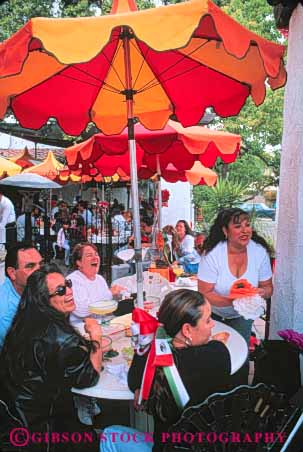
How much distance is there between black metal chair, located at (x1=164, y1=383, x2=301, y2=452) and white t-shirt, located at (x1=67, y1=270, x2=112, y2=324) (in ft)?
4.32

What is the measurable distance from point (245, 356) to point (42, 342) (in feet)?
3.78

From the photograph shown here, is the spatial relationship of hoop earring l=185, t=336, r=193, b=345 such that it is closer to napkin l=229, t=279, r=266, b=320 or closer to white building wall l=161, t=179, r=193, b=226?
napkin l=229, t=279, r=266, b=320

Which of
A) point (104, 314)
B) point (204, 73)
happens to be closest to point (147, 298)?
point (104, 314)

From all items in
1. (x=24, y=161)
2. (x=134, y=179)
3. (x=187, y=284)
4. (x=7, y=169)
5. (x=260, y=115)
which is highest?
(x=260, y=115)

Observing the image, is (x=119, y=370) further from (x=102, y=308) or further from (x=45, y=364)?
(x=102, y=308)

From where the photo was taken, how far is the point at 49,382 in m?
1.85

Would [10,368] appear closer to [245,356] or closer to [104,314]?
[104,314]

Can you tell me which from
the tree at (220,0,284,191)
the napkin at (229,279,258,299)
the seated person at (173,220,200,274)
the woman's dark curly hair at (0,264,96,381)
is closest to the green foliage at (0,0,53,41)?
the tree at (220,0,284,191)

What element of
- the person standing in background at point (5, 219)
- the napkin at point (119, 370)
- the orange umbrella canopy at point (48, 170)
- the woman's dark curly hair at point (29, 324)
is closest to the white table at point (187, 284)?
the napkin at point (119, 370)

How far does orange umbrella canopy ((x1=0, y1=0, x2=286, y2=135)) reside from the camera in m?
1.79

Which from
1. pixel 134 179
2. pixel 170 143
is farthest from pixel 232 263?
pixel 170 143

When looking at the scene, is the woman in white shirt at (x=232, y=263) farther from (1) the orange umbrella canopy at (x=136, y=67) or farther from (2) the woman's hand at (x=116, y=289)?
(1) the orange umbrella canopy at (x=136, y=67)

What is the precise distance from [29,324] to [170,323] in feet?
2.18

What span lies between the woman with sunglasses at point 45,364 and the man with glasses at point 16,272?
0.18 metres
